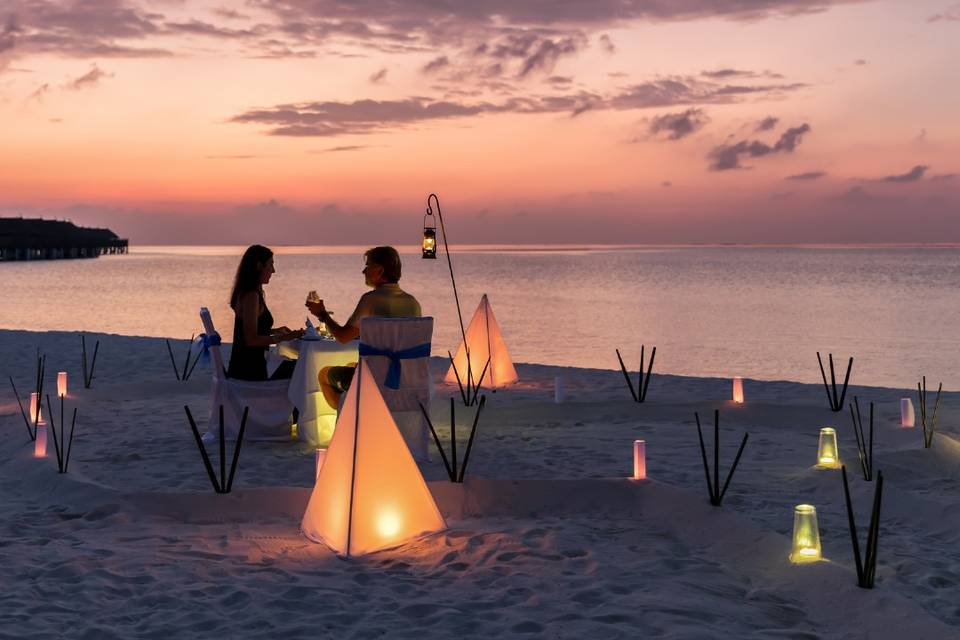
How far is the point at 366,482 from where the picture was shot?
17.0 feet

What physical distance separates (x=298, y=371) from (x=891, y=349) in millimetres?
21234

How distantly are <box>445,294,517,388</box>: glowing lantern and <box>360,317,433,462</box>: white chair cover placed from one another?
3949 mm

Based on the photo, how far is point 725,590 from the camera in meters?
4.58

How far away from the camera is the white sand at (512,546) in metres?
4.17

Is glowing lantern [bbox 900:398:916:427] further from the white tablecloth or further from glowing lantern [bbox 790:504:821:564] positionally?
the white tablecloth

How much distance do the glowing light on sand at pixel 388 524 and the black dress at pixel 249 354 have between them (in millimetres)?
3051

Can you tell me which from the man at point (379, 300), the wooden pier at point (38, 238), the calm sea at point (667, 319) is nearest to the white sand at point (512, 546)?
the man at point (379, 300)

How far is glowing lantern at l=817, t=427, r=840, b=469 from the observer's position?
277 inches

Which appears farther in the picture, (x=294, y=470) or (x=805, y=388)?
(x=805, y=388)

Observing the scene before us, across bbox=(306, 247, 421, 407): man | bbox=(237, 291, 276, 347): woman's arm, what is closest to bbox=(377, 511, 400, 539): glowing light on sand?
bbox=(306, 247, 421, 407): man

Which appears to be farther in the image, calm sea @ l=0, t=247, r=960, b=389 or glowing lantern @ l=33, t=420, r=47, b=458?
calm sea @ l=0, t=247, r=960, b=389

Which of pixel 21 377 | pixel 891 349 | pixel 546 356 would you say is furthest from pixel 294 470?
pixel 891 349

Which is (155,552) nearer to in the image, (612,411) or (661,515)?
(661,515)

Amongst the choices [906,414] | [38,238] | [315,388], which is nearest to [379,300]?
[315,388]
